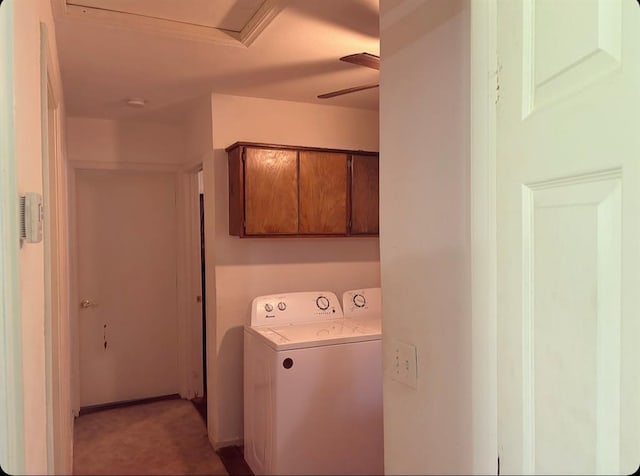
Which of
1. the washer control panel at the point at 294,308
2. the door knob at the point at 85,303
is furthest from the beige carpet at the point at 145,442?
the washer control panel at the point at 294,308

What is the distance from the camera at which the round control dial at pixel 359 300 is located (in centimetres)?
328

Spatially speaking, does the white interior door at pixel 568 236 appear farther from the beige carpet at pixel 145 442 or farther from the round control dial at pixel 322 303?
the beige carpet at pixel 145 442

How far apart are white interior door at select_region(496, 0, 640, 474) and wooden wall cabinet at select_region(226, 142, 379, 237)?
2.17m

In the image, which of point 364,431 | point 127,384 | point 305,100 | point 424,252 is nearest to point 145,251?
point 127,384

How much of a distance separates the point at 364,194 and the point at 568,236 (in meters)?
2.56

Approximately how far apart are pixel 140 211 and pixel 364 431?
8.37ft

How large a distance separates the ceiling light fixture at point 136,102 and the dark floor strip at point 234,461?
2.41m

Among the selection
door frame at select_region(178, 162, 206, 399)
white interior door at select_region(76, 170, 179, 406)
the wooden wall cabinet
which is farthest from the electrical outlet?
white interior door at select_region(76, 170, 179, 406)

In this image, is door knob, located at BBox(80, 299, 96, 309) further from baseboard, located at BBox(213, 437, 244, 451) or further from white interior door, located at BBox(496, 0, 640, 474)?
white interior door, located at BBox(496, 0, 640, 474)

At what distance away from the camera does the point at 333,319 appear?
10.3 feet

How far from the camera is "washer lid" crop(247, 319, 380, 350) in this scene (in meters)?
2.56

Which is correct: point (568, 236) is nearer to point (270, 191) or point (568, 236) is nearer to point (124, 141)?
point (270, 191)

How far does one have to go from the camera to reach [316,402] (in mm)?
2553

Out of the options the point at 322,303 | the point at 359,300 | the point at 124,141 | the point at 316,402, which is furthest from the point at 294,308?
the point at 124,141
